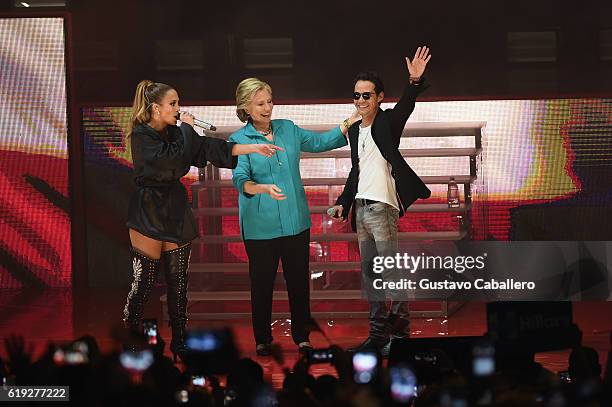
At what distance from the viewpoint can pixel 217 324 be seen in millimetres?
7988

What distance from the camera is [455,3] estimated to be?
30.7 ft

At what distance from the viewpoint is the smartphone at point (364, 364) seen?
11.6ft

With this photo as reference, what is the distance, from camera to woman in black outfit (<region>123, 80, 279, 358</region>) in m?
6.22

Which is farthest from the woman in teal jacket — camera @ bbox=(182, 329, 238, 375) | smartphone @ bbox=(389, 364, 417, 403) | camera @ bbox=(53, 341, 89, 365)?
smartphone @ bbox=(389, 364, 417, 403)

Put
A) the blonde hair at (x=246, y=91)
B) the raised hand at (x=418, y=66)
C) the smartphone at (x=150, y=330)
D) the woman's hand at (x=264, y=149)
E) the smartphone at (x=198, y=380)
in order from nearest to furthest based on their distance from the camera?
1. the smartphone at (x=198, y=380)
2. the smartphone at (x=150, y=330)
3. the woman's hand at (x=264, y=149)
4. the raised hand at (x=418, y=66)
5. the blonde hair at (x=246, y=91)

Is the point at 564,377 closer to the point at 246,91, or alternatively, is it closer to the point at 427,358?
the point at 427,358

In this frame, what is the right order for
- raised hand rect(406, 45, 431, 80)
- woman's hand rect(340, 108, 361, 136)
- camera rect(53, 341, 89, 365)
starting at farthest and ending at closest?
woman's hand rect(340, 108, 361, 136)
raised hand rect(406, 45, 431, 80)
camera rect(53, 341, 89, 365)

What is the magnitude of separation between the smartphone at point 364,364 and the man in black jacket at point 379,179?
2.73 m

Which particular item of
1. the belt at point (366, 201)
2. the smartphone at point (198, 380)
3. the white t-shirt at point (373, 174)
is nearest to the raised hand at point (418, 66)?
the white t-shirt at point (373, 174)

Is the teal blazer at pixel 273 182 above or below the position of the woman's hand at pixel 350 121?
below

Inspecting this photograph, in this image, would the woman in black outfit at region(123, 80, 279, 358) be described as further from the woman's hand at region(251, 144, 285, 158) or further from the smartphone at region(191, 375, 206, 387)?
the smartphone at region(191, 375, 206, 387)

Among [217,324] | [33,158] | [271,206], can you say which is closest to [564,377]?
[271,206]

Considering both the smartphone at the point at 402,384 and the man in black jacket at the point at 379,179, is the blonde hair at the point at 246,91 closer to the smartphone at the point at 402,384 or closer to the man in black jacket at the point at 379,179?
the man in black jacket at the point at 379,179

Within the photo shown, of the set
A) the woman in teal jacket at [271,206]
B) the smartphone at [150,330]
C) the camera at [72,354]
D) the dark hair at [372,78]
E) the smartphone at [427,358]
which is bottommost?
the smartphone at [427,358]
